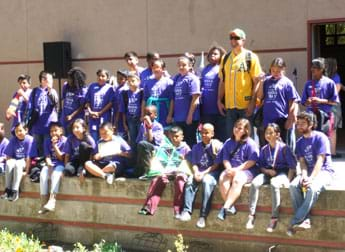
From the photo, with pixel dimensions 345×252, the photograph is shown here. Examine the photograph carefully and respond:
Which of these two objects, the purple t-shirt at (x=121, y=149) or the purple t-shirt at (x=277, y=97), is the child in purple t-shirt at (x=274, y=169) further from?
the purple t-shirt at (x=121, y=149)

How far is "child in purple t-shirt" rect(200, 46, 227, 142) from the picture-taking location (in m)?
8.76

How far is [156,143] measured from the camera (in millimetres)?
8523

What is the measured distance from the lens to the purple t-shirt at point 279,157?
297 inches

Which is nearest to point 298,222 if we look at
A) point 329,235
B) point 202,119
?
point 329,235

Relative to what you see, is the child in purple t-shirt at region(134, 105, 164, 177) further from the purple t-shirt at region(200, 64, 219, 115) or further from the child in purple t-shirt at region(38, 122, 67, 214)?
the child in purple t-shirt at region(38, 122, 67, 214)

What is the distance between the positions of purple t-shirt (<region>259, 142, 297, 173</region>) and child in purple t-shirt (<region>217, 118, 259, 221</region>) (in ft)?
0.40

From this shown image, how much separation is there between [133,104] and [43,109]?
176cm

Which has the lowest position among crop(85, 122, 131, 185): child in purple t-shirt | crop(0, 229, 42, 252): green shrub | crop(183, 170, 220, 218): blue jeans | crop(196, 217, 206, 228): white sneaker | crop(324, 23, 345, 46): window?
crop(0, 229, 42, 252): green shrub

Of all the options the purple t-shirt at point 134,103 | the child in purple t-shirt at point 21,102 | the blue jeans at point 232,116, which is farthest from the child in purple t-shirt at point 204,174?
the child in purple t-shirt at point 21,102

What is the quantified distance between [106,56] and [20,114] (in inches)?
131

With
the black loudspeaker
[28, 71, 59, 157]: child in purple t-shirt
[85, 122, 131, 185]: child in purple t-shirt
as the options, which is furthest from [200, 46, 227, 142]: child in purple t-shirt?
the black loudspeaker

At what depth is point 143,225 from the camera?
8727mm

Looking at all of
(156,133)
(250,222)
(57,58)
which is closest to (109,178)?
(156,133)

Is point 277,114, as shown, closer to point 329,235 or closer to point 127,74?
point 329,235
